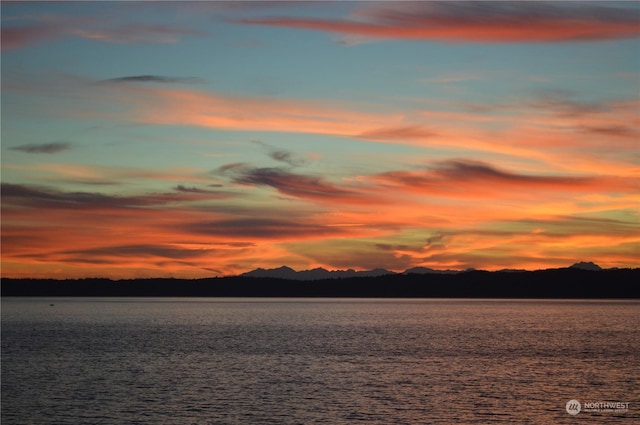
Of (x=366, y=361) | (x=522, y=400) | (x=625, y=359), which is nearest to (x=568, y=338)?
(x=625, y=359)

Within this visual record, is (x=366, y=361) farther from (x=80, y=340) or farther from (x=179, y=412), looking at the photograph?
(x=80, y=340)

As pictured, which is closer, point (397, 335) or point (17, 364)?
point (17, 364)

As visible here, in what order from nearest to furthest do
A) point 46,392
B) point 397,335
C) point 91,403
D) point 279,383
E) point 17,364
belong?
point 91,403 → point 46,392 → point 279,383 → point 17,364 → point 397,335

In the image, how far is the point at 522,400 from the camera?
6362cm

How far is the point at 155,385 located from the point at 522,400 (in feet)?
113

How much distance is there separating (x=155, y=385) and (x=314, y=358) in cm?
2855

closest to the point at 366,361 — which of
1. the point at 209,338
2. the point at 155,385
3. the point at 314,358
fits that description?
the point at 314,358

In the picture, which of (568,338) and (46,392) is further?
(568,338)

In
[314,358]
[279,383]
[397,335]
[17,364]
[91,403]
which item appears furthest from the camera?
[397,335]

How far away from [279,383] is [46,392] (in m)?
21.6

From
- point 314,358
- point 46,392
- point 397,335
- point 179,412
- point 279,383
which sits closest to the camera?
point 179,412

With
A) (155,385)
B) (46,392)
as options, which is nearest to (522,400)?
(155,385)

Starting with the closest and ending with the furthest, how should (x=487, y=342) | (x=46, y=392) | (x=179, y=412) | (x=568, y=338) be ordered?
(x=179, y=412) → (x=46, y=392) → (x=487, y=342) → (x=568, y=338)

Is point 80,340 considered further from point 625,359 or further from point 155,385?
point 625,359
